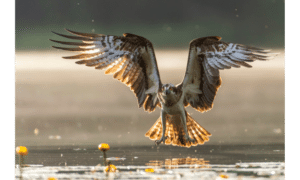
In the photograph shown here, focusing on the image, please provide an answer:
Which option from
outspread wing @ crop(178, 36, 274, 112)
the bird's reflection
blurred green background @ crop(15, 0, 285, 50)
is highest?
blurred green background @ crop(15, 0, 285, 50)

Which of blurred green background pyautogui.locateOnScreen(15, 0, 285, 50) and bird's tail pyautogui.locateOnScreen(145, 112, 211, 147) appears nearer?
bird's tail pyautogui.locateOnScreen(145, 112, 211, 147)

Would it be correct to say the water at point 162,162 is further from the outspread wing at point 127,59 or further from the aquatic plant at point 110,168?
the outspread wing at point 127,59

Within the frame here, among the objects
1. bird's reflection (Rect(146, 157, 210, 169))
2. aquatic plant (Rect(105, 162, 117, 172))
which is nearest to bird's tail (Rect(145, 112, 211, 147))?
bird's reflection (Rect(146, 157, 210, 169))

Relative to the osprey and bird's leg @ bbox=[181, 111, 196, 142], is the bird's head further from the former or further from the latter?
bird's leg @ bbox=[181, 111, 196, 142]

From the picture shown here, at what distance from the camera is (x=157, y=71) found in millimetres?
4891

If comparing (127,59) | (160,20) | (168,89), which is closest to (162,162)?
A: (168,89)

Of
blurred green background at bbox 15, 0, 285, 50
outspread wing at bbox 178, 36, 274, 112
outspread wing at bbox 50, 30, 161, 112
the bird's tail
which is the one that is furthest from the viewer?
blurred green background at bbox 15, 0, 285, 50

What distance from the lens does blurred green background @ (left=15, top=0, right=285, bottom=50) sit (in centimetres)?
520

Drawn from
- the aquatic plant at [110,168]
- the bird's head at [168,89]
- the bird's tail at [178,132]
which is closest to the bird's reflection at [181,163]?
the bird's tail at [178,132]

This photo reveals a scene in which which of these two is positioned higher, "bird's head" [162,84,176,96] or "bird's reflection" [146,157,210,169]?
"bird's head" [162,84,176,96]

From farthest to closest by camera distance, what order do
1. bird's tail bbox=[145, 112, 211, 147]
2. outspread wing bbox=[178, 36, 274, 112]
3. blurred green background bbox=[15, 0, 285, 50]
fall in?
blurred green background bbox=[15, 0, 285, 50]
bird's tail bbox=[145, 112, 211, 147]
outspread wing bbox=[178, 36, 274, 112]

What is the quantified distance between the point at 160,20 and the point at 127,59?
2.10ft

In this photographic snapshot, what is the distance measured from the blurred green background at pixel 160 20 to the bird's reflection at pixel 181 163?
1198 mm

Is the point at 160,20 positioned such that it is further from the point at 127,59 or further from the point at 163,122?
the point at 163,122
